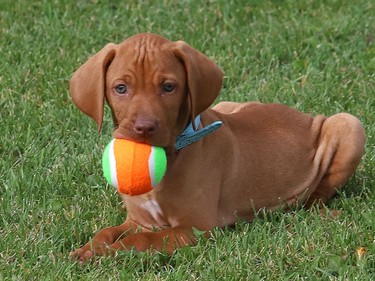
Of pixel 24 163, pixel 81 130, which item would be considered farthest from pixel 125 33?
pixel 24 163

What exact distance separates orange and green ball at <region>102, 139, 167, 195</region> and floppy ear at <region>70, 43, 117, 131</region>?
232mm

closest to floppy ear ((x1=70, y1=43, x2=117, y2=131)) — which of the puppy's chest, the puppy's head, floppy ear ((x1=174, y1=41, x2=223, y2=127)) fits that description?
the puppy's head

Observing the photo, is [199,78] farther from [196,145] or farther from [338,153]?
[338,153]

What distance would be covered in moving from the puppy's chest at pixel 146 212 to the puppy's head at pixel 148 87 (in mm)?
424

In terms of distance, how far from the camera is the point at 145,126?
5.02m

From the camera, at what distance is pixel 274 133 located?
6152 millimetres

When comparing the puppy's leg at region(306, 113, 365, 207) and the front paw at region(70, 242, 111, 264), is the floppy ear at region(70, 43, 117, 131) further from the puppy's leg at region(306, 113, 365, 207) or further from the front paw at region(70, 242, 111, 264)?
the puppy's leg at region(306, 113, 365, 207)

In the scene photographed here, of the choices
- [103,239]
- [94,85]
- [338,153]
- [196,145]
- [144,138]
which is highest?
[94,85]

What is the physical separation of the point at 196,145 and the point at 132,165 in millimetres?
546

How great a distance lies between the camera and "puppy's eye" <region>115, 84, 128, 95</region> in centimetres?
521

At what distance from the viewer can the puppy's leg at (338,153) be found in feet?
20.4

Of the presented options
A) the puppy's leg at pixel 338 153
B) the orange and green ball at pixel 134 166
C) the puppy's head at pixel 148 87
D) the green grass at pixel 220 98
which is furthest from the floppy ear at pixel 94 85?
the puppy's leg at pixel 338 153

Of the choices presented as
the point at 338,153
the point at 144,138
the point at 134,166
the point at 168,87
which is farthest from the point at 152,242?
the point at 338,153

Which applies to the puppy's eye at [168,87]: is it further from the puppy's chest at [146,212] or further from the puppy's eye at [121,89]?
the puppy's chest at [146,212]
